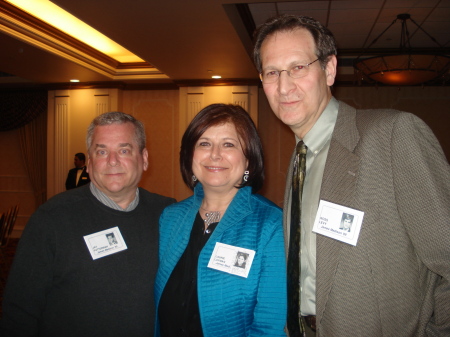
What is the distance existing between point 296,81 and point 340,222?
22.8 inches

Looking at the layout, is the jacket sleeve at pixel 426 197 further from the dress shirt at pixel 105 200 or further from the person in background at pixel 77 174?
the person in background at pixel 77 174

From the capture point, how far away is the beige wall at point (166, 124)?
24.9 feet

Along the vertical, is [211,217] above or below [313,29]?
below

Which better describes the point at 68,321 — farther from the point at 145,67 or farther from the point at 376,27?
the point at 145,67

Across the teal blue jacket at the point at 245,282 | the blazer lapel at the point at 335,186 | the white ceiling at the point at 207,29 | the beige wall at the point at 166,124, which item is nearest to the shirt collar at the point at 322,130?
the blazer lapel at the point at 335,186

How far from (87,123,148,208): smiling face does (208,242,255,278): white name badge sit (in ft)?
2.10

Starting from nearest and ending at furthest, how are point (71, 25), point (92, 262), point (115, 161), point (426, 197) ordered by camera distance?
1. point (426, 197)
2. point (92, 262)
3. point (115, 161)
4. point (71, 25)

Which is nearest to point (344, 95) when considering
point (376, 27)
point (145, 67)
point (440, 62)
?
point (376, 27)

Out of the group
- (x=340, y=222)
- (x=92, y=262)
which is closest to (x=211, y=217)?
(x=92, y=262)

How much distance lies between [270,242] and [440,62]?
148 inches

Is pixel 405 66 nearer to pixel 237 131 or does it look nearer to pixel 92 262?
pixel 237 131

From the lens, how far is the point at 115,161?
5.69 feet

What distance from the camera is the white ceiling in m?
3.93

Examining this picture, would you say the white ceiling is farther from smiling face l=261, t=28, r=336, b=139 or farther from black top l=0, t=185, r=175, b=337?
black top l=0, t=185, r=175, b=337
